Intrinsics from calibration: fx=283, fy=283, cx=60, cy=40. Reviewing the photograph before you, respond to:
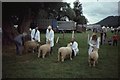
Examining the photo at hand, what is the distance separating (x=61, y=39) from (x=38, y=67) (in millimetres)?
1247

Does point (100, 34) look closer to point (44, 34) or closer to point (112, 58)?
point (112, 58)

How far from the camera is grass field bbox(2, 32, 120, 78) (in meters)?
8.78

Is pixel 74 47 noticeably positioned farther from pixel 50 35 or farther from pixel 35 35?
pixel 35 35

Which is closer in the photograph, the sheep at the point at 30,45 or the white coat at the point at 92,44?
the white coat at the point at 92,44

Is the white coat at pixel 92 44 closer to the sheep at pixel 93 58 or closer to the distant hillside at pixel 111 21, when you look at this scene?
the sheep at pixel 93 58

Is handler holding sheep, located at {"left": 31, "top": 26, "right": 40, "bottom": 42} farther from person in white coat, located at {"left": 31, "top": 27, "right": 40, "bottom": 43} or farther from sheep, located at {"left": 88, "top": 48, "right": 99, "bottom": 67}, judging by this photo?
sheep, located at {"left": 88, "top": 48, "right": 99, "bottom": 67}

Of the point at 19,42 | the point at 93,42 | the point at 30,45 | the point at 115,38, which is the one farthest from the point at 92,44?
the point at 19,42

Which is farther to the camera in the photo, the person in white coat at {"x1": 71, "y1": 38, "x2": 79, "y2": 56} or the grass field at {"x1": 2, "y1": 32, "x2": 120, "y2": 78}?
the person in white coat at {"x1": 71, "y1": 38, "x2": 79, "y2": 56}

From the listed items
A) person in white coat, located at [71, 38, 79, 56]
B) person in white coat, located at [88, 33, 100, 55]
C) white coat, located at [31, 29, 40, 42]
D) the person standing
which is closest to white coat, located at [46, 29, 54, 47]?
white coat, located at [31, 29, 40, 42]

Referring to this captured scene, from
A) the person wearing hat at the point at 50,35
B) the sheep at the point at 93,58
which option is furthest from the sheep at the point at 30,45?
the sheep at the point at 93,58

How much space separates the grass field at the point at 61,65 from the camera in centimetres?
878

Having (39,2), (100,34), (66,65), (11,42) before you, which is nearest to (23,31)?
(11,42)

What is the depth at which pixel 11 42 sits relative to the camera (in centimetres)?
986

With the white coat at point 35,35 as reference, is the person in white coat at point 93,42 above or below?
below
